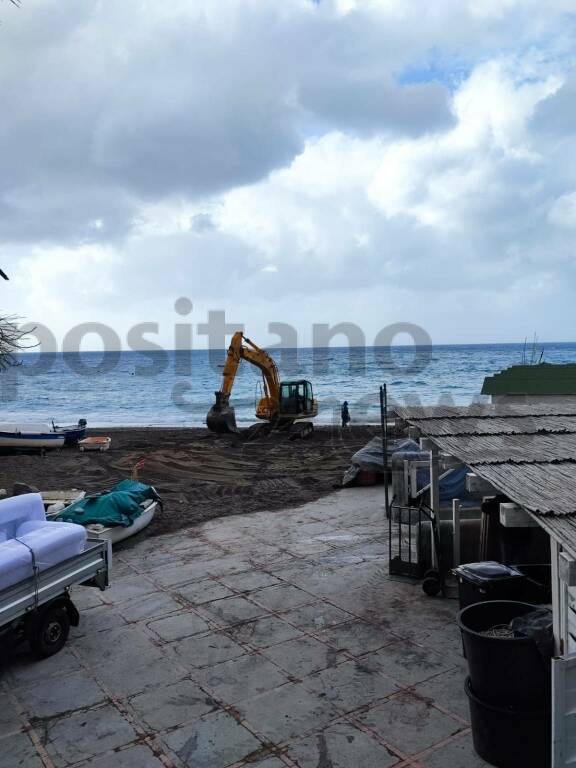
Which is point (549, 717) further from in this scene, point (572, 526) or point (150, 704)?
point (150, 704)

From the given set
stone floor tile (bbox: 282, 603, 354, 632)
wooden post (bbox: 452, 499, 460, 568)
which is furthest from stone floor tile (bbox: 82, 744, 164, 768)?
wooden post (bbox: 452, 499, 460, 568)

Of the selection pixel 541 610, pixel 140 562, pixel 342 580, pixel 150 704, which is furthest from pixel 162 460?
pixel 541 610

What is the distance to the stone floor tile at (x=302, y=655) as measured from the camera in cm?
697

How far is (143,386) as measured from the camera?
83312 millimetres

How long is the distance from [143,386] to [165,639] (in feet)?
254

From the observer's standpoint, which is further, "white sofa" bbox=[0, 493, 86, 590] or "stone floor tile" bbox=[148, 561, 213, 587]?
"stone floor tile" bbox=[148, 561, 213, 587]

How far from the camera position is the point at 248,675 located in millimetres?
6852

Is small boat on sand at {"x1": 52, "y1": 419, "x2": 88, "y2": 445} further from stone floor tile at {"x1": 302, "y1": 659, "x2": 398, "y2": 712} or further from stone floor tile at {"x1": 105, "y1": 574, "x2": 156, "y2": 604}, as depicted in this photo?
stone floor tile at {"x1": 302, "y1": 659, "x2": 398, "y2": 712}

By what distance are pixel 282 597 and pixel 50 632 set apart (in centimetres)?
309

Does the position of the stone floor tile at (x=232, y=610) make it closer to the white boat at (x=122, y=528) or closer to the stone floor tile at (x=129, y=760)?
the white boat at (x=122, y=528)

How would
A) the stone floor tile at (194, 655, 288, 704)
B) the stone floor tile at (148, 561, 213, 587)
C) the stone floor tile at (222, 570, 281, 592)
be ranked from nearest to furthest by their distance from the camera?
the stone floor tile at (194, 655, 288, 704) → the stone floor tile at (222, 570, 281, 592) → the stone floor tile at (148, 561, 213, 587)

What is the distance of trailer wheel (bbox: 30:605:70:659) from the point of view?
7191 millimetres

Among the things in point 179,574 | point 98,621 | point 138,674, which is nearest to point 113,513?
point 179,574

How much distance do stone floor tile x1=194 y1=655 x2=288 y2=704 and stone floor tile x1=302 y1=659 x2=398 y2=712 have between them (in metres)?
0.38
